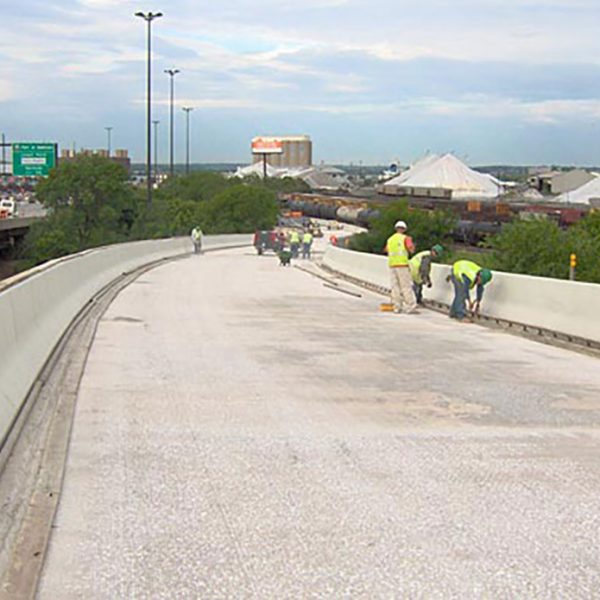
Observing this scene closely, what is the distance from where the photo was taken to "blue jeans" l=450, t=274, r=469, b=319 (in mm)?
21272

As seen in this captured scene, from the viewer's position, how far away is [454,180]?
182 meters

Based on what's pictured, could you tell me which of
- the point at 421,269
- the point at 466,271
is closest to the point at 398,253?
the point at 421,269

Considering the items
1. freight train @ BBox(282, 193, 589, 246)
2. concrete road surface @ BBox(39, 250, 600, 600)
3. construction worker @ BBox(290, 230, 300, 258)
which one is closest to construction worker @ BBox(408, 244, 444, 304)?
concrete road surface @ BBox(39, 250, 600, 600)

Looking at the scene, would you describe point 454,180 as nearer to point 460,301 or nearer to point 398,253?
point 398,253

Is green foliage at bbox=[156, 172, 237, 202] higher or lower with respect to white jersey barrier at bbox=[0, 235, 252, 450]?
higher

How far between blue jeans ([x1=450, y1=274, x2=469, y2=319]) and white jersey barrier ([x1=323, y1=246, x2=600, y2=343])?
465 mm

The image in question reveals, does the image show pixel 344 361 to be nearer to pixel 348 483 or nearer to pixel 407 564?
pixel 348 483

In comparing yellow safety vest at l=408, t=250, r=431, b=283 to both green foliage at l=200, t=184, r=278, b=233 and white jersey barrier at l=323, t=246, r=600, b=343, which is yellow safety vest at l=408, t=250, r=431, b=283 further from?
green foliage at l=200, t=184, r=278, b=233

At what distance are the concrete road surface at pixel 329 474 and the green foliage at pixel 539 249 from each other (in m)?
38.7

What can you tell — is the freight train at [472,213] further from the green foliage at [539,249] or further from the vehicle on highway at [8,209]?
the vehicle on highway at [8,209]

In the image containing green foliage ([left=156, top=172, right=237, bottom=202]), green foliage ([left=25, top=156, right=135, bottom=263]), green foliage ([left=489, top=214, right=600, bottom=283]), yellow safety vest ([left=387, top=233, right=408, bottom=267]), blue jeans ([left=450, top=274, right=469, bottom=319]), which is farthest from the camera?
green foliage ([left=156, top=172, right=237, bottom=202])

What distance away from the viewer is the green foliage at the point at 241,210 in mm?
121375

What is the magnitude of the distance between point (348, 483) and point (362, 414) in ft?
8.88

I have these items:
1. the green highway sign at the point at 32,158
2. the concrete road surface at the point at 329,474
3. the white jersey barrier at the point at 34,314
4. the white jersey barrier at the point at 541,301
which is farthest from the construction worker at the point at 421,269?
the green highway sign at the point at 32,158
